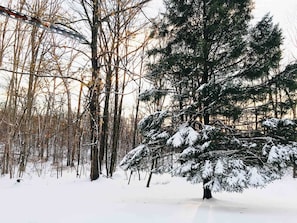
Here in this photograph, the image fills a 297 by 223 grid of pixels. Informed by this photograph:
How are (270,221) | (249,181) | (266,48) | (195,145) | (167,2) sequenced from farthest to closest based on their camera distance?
(167,2) → (266,48) → (195,145) → (249,181) → (270,221)

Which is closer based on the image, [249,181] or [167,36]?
[249,181]

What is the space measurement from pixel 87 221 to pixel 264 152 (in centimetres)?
298

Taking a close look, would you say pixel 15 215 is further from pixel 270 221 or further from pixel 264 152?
pixel 264 152

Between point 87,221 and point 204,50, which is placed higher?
point 204,50

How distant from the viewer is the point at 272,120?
414 centimetres

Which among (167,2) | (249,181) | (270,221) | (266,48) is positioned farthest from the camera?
(167,2)

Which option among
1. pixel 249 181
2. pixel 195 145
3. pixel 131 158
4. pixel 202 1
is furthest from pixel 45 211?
pixel 202 1

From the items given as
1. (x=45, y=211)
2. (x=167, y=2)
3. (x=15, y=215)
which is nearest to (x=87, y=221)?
(x=45, y=211)

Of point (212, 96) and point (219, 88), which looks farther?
point (212, 96)

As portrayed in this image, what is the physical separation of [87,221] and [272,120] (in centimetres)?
345

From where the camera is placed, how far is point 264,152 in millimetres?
3887

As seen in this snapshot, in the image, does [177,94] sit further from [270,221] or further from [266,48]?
[270,221]

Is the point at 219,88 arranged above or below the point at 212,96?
above

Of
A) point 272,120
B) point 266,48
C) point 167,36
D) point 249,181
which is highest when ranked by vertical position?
point 167,36
